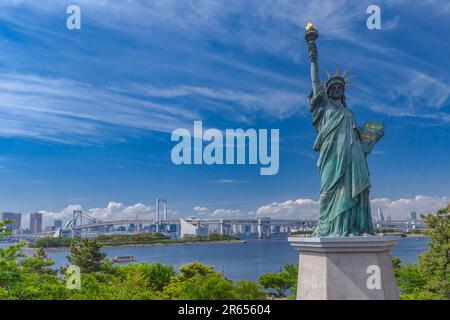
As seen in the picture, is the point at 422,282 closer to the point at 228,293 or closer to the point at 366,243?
the point at 228,293

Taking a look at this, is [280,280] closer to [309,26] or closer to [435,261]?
[435,261]

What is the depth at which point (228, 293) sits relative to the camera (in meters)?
12.0

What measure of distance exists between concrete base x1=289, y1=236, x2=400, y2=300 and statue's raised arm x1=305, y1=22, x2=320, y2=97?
13.7 feet

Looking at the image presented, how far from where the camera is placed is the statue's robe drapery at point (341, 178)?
8586 millimetres

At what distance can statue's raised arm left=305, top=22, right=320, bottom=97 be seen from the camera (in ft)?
31.1

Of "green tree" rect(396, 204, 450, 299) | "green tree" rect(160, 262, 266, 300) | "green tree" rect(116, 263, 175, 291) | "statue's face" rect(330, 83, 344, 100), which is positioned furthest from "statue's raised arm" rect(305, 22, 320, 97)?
"green tree" rect(116, 263, 175, 291)

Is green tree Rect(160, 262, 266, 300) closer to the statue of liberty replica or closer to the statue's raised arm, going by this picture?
the statue of liberty replica

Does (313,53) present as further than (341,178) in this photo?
Yes

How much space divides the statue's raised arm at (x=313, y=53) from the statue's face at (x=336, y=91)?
0.41m

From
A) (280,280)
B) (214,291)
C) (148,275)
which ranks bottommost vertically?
(280,280)

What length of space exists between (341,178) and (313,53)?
3.52m

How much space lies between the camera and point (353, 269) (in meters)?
7.79

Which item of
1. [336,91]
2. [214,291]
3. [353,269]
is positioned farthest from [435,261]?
[336,91]

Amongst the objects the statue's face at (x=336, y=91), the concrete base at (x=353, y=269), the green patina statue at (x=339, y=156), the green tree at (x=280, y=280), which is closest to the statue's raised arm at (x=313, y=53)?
the green patina statue at (x=339, y=156)
